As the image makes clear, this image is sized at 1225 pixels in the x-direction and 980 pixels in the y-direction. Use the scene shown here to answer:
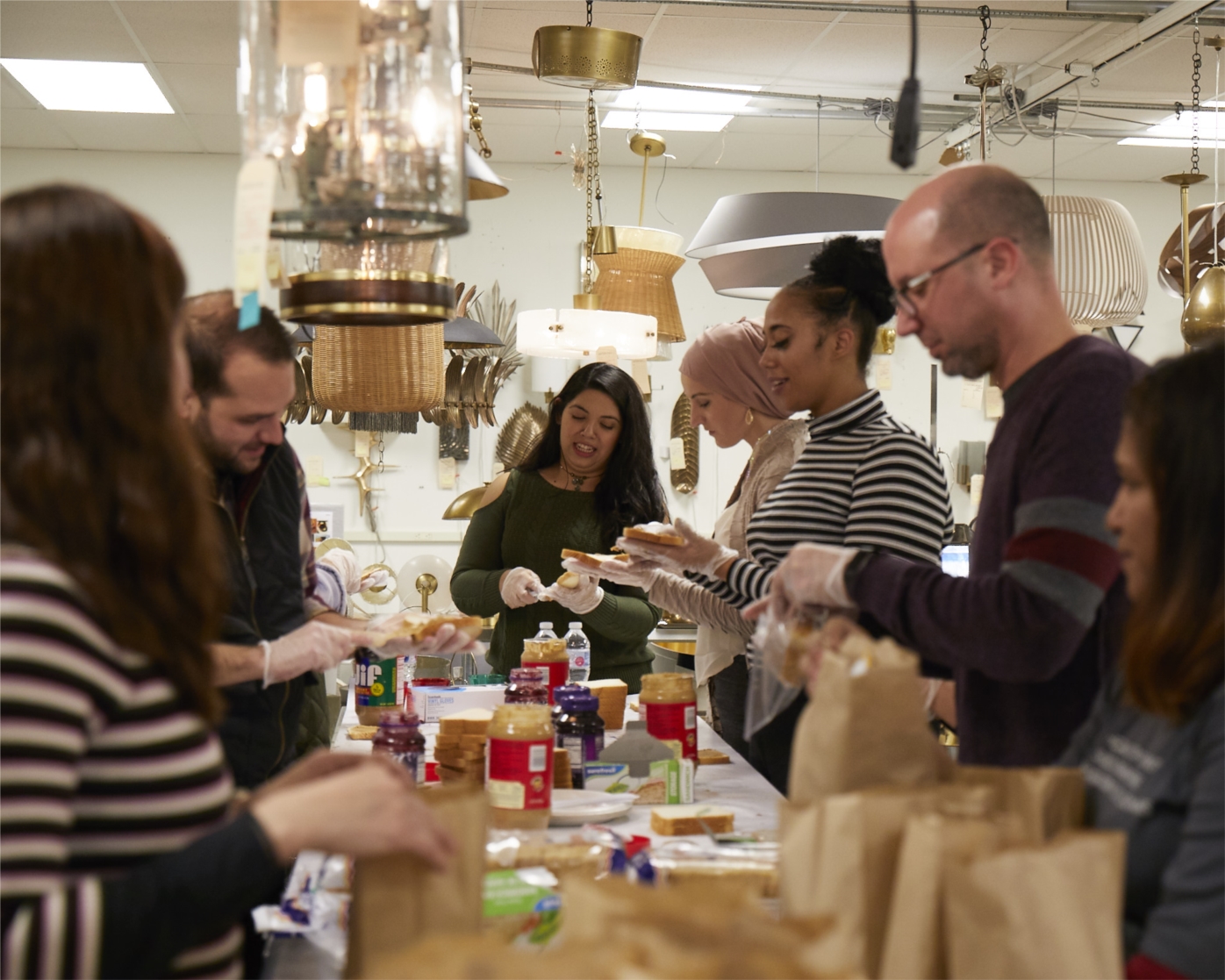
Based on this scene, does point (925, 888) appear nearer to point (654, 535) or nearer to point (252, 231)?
point (252, 231)

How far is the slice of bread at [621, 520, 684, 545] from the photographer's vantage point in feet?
8.87

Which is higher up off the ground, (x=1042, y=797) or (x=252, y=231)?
(x=252, y=231)

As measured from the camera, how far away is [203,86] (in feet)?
19.5

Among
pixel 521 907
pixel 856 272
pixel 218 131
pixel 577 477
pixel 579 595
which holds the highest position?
pixel 218 131

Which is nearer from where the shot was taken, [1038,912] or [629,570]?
[1038,912]

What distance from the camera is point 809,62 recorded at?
227 inches

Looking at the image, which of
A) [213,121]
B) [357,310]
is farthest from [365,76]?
[213,121]

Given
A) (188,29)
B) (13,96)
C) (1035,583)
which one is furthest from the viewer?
(13,96)

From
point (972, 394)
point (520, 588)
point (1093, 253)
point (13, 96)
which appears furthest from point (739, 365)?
point (13, 96)

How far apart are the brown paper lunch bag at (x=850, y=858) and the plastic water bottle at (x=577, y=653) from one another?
2.15 m

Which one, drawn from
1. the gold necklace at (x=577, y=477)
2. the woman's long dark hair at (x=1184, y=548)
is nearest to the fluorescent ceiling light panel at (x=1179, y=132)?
the gold necklace at (x=577, y=477)

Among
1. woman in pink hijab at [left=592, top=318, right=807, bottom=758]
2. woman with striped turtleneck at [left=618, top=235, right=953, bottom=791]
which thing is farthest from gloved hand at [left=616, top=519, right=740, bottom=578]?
woman in pink hijab at [left=592, top=318, right=807, bottom=758]

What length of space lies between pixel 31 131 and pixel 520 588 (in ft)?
17.3

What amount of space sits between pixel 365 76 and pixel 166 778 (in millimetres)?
992
